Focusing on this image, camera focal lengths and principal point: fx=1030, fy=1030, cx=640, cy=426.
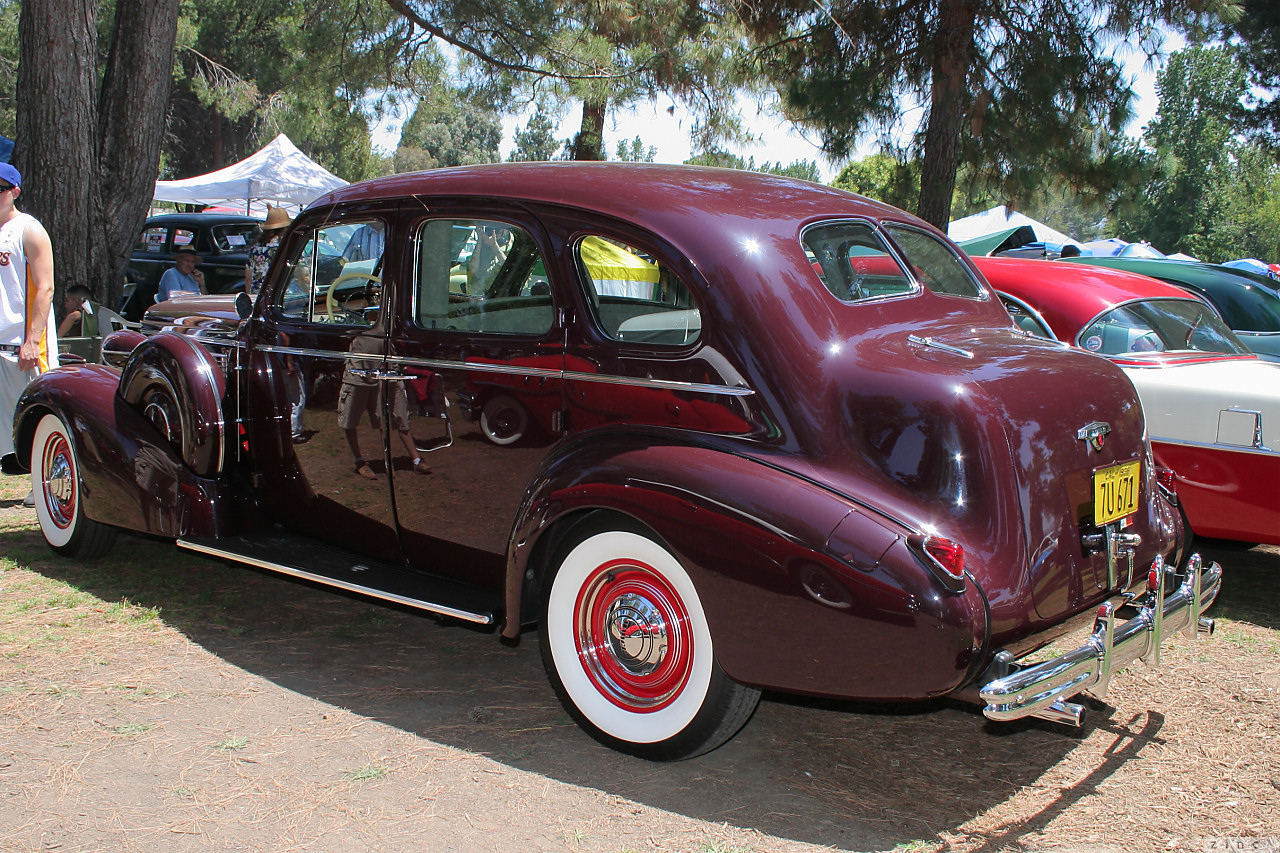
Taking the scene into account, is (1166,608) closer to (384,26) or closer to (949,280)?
(949,280)

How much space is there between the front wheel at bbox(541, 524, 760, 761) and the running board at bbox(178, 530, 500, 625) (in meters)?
0.32

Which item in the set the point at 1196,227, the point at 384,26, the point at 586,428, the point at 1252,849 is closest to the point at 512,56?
the point at 384,26

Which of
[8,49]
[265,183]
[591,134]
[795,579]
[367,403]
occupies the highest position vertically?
[8,49]

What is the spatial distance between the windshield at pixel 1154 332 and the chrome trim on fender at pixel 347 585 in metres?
3.81

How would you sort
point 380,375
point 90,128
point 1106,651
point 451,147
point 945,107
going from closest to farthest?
point 1106,651, point 380,375, point 90,128, point 945,107, point 451,147

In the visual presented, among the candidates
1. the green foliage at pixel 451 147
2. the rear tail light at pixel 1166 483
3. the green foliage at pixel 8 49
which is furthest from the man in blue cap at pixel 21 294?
the green foliage at pixel 451 147

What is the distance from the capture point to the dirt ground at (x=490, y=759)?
2922mm

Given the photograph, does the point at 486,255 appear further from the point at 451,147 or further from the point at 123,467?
the point at 451,147

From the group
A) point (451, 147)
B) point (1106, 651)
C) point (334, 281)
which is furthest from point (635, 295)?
point (451, 147)

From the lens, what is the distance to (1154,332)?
5.53 m

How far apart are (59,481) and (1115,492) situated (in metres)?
4.79

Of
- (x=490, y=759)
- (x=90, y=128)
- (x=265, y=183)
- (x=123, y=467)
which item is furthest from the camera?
(x=265, y=183)

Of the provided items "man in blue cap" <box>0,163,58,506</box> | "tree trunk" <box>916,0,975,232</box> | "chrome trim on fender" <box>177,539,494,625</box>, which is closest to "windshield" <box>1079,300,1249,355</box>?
"chrome trim on fender" <box>177,539,494,625</box>

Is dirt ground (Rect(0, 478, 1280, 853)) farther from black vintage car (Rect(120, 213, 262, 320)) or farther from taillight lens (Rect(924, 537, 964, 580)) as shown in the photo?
black vintage car (Rect(120, 213, 262, 320))
